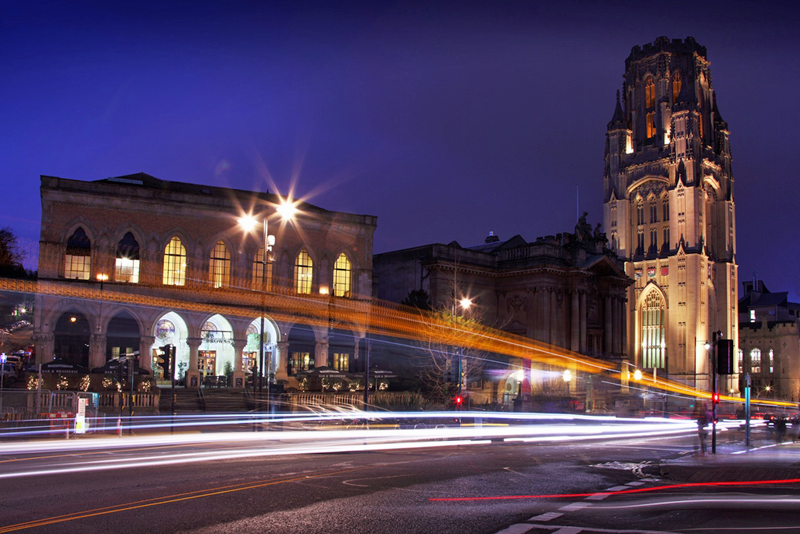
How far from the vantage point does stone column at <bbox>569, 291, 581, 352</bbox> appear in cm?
6594

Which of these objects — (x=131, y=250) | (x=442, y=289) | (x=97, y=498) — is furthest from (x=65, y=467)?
(x=442, y=289)

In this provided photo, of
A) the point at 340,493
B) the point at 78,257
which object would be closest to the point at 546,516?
the point at 340,493

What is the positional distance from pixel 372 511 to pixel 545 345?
5440 cm

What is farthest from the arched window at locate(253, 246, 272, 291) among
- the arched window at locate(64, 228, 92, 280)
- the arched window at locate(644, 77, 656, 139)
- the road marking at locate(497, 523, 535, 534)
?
the arched window at locate(644, 77, 656, 139)

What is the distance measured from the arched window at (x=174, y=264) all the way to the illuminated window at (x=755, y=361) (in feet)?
331

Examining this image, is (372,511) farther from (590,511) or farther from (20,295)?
(20,295)

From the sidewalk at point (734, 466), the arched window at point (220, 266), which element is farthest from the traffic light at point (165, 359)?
the arched window at point (220, 266)

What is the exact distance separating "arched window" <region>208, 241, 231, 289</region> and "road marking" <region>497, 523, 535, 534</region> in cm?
3858

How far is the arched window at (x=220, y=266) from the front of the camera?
46619 millimetres

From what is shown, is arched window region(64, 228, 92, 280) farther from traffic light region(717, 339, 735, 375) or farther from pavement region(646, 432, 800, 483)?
pavement region(646, 432, 800, 483)

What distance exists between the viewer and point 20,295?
43.7m

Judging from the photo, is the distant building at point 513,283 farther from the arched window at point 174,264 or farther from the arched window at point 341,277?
the arched window at point 174,264

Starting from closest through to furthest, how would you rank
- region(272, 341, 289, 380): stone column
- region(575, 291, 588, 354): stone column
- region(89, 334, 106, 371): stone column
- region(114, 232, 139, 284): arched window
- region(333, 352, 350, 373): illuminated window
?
1. region(89, 334, 106, 371): stone column
2. region(114, 232, 139, 284): arched window
3. region(272, 341, 289, 380): stone column
4. region(333, 352, 350, 373): illuminated window
5. region(575, 291, 588, 354): stone column

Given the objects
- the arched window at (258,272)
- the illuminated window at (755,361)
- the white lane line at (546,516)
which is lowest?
the white lane line at (546,516)
